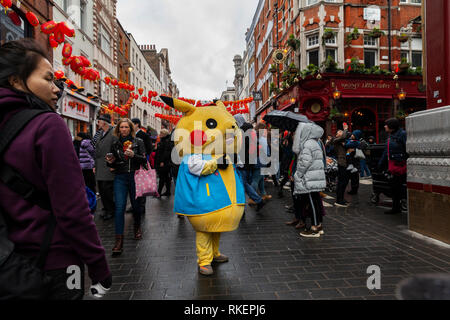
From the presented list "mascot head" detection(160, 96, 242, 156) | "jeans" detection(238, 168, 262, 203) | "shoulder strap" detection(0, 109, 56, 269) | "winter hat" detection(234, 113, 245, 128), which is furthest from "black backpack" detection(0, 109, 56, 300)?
"jeans" detection(238, 168, 262, 203)

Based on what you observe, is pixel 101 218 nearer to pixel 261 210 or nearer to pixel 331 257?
pixel 261 210

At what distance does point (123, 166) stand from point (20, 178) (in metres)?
3.24

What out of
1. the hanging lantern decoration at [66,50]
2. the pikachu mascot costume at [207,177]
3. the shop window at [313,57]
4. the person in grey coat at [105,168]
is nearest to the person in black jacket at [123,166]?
the person in grey coat at [105,168]

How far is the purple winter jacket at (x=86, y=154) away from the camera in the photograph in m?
6.96

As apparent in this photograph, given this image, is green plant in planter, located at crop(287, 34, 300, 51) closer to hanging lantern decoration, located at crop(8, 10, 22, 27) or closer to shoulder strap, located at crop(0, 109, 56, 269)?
hanging lantern decoration, located at crop(8, 10, 22, 27)

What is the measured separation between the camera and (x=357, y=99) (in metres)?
18.3

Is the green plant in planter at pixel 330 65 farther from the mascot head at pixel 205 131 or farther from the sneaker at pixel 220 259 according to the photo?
the sneaker at pixel 220 259

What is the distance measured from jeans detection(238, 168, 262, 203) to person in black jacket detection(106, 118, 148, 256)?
2675 mm

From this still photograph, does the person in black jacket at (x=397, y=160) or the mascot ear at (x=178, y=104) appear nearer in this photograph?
the mascot ear at (x=178, y=104)

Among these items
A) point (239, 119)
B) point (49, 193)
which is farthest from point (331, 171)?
point (49, 193)

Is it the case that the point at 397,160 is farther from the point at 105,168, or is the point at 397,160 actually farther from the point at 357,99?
the point at 357,99

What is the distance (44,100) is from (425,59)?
19.4 feet

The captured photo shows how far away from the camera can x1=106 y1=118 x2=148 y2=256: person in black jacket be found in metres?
4.27

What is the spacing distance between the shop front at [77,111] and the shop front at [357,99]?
12.9m
